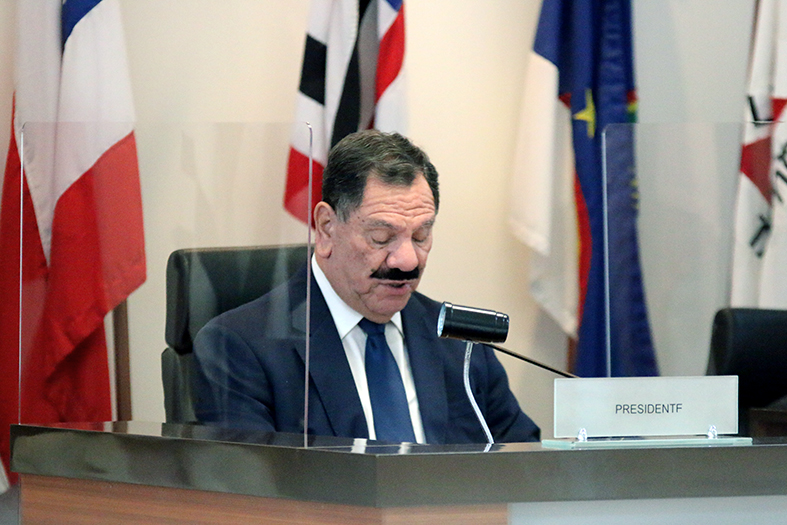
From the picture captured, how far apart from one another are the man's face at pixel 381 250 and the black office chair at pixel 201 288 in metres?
0.50

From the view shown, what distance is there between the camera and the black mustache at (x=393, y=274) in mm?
2098

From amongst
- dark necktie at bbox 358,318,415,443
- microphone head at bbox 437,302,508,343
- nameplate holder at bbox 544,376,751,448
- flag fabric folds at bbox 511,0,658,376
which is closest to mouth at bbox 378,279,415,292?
dark necktie at bbox 358,318,415,443

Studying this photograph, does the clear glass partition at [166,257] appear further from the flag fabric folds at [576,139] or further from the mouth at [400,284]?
the flag fabric folds at [576,139]

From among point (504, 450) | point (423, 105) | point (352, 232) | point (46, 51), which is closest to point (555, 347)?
point (423, 105)

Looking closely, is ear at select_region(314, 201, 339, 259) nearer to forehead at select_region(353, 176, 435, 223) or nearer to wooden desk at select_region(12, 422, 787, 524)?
forehead at select_region(353, 176, 435, 223)

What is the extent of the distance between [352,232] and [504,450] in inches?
35.7

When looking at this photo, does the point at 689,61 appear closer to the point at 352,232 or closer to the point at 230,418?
the point at 352,232

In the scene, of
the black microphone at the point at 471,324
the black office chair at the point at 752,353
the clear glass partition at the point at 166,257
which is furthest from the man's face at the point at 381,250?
the black office chair at the point at 752,353

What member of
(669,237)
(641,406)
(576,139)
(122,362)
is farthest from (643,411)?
(576,139)

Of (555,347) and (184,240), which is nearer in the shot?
(184,240)

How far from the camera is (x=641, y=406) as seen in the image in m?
1.43

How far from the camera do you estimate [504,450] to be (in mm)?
1330

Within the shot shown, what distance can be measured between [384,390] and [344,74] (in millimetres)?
1307

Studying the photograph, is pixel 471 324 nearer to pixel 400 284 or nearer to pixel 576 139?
pixel 400 284
